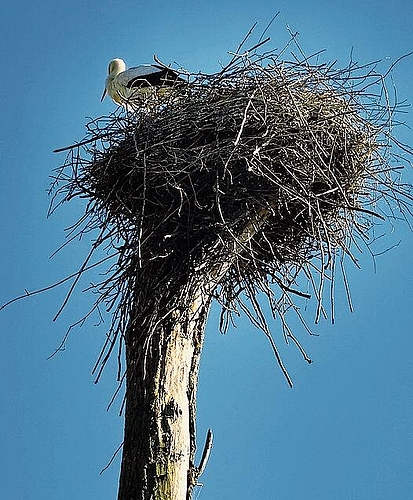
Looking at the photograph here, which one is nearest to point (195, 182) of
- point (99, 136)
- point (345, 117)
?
point (99, 136)

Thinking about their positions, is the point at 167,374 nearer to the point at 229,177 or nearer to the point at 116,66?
the point at 229,177

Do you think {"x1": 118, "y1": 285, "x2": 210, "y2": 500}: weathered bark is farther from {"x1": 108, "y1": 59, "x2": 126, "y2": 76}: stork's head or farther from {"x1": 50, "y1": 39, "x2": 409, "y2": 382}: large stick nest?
{"x1": 108, "y1": 59, "x2": 126, "y2": 76}: stork's head

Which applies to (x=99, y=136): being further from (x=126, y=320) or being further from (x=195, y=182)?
(x=126, y=320)

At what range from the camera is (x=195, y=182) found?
6.73 ft

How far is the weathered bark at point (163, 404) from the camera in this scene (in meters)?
1.88

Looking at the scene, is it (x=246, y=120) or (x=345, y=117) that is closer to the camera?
(x=246, y=120)

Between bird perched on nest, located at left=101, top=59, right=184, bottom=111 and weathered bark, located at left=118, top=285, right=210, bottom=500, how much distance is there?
56 centimetres

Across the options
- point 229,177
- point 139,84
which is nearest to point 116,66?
point 139,84

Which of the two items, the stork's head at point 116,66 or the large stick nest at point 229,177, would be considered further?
the stork's head at point 116,66

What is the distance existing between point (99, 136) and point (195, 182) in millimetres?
281

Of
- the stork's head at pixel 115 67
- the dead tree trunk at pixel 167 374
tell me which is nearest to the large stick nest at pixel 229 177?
the dead tree trunk at pixel 167 374

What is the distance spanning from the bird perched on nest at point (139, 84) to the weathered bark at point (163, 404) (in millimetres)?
562

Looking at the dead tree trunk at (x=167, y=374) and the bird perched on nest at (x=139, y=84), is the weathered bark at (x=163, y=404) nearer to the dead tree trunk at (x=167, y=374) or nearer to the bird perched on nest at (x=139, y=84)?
the dead tree trunk at (x=167, y=374)

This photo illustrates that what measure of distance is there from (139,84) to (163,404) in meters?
1.32
